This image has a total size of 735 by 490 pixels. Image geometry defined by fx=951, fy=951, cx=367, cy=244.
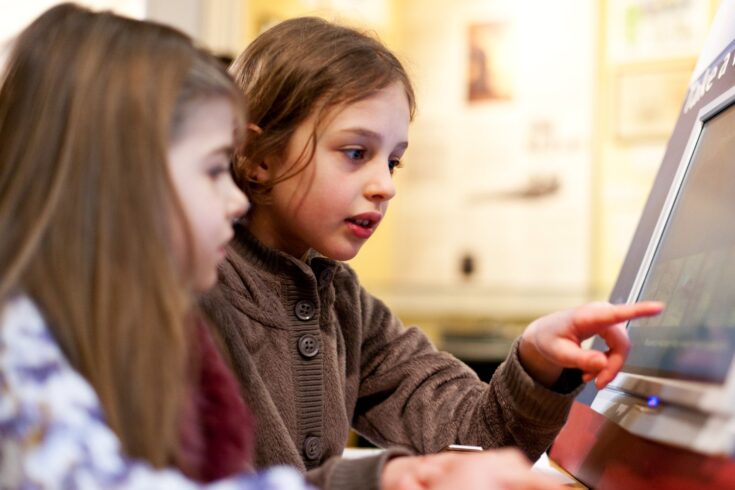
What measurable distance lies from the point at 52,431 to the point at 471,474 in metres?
0.20

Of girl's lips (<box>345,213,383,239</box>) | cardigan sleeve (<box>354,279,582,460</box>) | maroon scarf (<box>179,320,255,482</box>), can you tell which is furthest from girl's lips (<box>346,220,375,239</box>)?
maroon scarf (<box>179,320,255,482</box>)

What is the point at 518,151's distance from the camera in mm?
3646

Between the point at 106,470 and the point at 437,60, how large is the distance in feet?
11.6

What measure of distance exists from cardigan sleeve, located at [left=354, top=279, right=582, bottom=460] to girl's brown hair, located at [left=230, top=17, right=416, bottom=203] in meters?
0.18

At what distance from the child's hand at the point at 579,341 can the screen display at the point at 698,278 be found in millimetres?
29

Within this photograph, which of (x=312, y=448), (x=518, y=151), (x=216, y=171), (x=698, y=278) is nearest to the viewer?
(x=216, y=171)

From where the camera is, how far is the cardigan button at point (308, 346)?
2.63 feet

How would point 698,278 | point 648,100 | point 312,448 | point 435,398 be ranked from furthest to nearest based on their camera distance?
point 648,100
point 435,398
point 312,448
point 698,278

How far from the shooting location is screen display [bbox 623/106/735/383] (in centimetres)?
59

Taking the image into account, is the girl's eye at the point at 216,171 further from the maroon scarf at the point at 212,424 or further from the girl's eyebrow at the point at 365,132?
the girl's eyebrow at the point at 365,132

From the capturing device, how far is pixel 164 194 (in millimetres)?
508

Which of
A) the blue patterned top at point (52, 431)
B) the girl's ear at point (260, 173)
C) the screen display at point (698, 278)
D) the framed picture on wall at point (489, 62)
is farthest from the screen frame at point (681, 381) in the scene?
the framed picture on wall at point (489, 62)

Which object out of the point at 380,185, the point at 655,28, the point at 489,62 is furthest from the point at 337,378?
the point at 489,62

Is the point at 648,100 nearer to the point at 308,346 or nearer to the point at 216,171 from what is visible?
the point at 308,346
